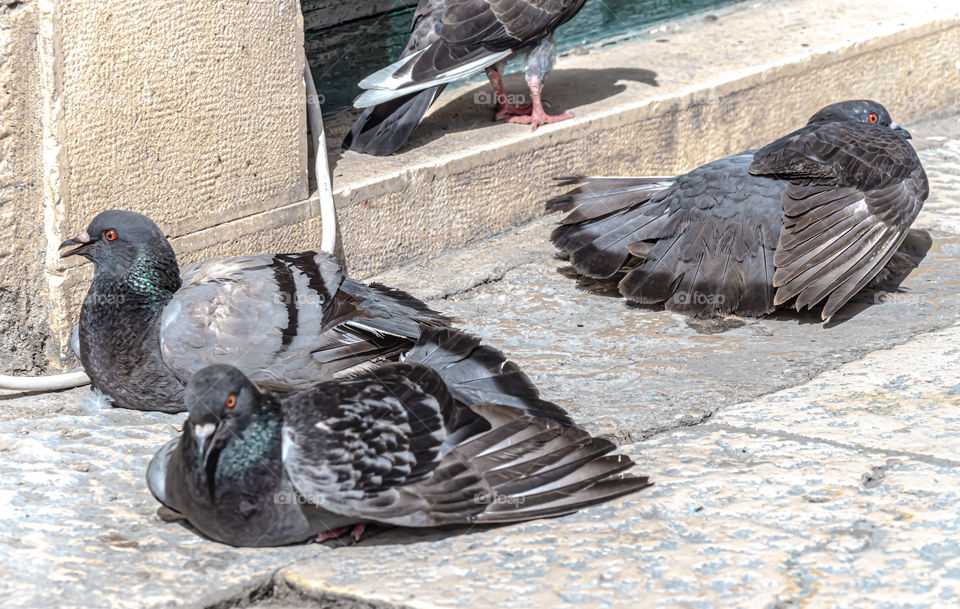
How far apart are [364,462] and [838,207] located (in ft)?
8.44

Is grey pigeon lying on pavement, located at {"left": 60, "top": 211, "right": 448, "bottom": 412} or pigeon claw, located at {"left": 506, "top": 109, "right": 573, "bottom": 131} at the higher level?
pigeon claw, located at {"left": 506, "top": 109, "right": 573, "bottom": 131}

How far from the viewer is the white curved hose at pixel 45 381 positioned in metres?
3.93

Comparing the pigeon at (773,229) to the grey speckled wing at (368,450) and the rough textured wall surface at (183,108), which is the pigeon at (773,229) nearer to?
the rough textured wall surface at (183,108)

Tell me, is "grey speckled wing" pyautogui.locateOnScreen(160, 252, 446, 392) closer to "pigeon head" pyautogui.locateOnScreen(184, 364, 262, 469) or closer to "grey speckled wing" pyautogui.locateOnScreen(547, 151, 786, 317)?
"pigeon head" pyautogui.locateOnScreen(184, 364, 262, 469)

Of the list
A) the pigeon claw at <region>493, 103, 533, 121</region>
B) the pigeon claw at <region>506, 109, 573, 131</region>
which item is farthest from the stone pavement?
the pigeon claw at <region>493, 103, 533, 121</region>

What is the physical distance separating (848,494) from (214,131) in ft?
8.42

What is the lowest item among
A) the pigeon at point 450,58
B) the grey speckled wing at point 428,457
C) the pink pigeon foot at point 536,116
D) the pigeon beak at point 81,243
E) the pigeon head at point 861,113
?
the grey speckled wing at point 428,457

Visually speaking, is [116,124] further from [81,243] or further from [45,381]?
[45,381]

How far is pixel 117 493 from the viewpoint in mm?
Answer: 3285

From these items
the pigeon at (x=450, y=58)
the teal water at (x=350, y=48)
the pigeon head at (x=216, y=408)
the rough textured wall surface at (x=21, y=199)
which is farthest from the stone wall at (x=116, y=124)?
the pigeon head at (x=216, y=408)

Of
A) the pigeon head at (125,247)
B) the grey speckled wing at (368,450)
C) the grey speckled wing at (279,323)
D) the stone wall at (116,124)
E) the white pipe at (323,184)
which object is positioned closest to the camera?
the grey speckled wing at (368,450)

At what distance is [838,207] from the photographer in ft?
15.2

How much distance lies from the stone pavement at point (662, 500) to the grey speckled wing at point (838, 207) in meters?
0.21

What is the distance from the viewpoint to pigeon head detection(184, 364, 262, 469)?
2795 millimetres
